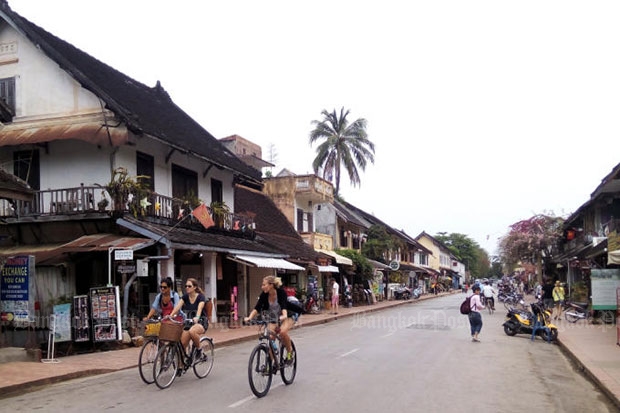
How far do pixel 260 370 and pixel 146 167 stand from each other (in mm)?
12938

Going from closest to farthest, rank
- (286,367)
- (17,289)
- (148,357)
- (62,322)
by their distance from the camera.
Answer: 1. (286,367)
2. (148,357)
3. (17,289)
4. (62,322)

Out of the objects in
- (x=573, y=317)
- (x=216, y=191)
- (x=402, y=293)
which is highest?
(x=216, y=191)

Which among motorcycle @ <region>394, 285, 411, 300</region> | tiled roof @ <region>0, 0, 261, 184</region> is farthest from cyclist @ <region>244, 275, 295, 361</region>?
motorcycle @ <region>394, 285, 411, 300</region>

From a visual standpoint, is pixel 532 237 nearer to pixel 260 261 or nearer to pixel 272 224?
pixel 272 224

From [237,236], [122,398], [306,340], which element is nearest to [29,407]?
[122,398]

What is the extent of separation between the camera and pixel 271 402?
7.98 m

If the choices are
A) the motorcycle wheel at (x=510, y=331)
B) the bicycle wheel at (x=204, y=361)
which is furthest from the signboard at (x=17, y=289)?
the motorcycle wheel at (x=510, y=331)

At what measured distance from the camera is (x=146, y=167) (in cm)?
1989

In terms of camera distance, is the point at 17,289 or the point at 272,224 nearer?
the point at 17,289

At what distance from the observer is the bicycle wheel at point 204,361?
393 inches

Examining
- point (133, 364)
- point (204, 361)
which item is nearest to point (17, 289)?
point (133, 364)

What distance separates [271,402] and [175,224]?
12.3m

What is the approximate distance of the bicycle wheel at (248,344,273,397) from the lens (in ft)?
26.9

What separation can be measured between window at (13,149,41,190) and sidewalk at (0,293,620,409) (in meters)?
7.29
